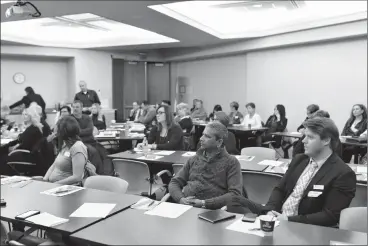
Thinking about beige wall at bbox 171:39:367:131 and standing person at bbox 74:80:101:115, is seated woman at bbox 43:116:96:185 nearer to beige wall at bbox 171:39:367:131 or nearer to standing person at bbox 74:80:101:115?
standing person at bbox 74:80:101:115

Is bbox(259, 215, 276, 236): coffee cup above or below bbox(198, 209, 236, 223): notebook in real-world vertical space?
above

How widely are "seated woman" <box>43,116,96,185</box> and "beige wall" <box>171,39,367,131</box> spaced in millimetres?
6842

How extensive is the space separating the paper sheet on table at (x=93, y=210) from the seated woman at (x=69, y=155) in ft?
3.22

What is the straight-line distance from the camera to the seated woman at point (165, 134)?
5223 mm

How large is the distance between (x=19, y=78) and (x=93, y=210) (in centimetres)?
1083

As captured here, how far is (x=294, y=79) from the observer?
984 cm

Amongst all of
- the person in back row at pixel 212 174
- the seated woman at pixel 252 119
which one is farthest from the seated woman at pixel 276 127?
the person in back row at pixel 212 174

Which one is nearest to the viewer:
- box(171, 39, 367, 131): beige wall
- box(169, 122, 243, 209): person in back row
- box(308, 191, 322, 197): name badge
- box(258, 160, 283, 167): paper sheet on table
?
box(308, 191, 322, 197): name badge

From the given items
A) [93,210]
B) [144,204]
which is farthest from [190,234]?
[93,210]

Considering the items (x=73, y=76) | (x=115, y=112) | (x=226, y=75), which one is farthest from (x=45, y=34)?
(x=226, y=75)

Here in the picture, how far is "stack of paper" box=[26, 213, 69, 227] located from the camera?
2.29 meters

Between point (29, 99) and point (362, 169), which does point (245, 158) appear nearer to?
point (362, 169)

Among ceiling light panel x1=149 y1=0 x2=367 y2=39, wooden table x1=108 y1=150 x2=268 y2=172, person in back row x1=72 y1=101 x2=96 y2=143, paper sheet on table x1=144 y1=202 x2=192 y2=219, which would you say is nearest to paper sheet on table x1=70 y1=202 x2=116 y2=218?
paper sheet on table x1=144 y1=202 x2=192 y2=219

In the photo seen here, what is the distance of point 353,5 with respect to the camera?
7.52 meters
